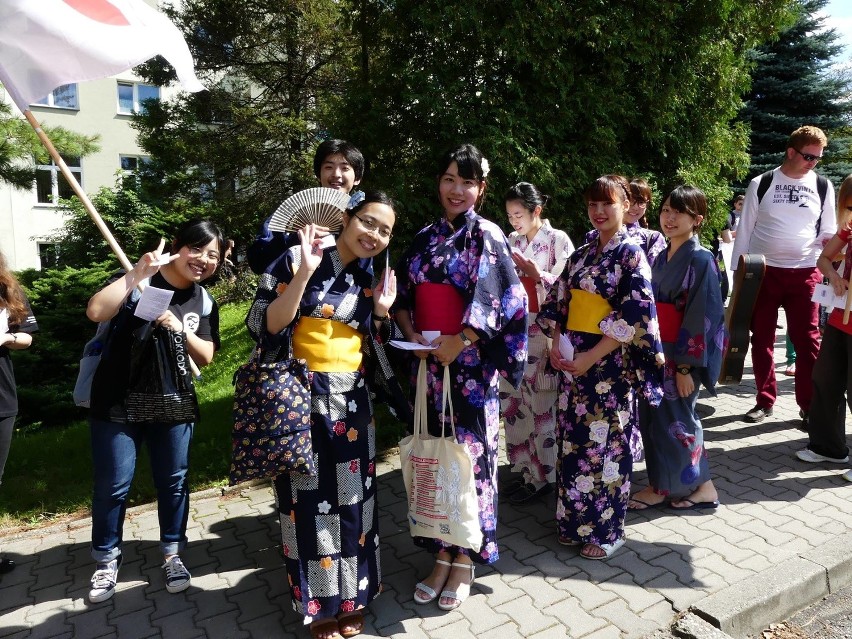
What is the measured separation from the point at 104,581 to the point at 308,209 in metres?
2.12

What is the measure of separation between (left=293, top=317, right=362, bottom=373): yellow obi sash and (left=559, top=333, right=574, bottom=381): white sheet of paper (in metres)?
1.31

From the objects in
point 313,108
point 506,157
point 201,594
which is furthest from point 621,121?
point 313,108

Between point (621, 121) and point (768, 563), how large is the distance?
4.03 m

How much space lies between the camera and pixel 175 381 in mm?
2955

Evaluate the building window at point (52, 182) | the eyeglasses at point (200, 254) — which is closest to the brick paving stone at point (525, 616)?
the eyeglasses at point (200, 254)

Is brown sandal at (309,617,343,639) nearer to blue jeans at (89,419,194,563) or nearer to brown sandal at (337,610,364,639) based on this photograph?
brown sandal at (337,610,364,639)

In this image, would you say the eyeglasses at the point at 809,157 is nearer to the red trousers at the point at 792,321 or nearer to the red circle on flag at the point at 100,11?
the red trousers at the point at 792,321

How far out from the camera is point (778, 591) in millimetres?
2922

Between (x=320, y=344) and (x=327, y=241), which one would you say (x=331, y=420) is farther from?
(x=327, y=241)

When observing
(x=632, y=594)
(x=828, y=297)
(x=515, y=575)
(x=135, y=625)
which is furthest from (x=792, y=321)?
(x=135, y=625)

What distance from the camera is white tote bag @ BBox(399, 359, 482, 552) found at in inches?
109

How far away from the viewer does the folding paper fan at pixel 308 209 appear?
265 centimetres

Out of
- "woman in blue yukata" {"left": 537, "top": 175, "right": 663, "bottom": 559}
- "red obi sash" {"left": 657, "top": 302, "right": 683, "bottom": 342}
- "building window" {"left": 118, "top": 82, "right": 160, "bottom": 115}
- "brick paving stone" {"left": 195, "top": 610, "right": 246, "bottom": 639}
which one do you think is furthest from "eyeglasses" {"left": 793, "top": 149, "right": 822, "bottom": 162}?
"building window" {"left": 118, "top": 82, "right": 160, "bottom": 115}

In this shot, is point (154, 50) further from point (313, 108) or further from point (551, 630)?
point (313, 108)
